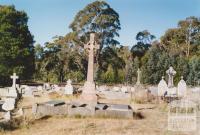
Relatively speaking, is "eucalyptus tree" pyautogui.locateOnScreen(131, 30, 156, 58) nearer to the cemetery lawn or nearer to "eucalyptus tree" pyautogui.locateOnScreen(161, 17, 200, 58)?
"eucalyptus tree" pyautogui.locateOnScreen(161, 17, 200, 58)

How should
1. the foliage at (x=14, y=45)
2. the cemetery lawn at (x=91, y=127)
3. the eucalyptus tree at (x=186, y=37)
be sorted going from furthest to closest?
1. the eucalyptus tree at (x=186, y=37)
2. the foliage at (x=14, y=45)
3. the cemetery lawn at (x=91, y=127)

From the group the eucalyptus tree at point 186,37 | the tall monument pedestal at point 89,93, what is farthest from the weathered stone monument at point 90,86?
the eucalyptus tree at point 186,37

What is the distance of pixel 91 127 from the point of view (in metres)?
11.6

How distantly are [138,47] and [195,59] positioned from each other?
14.0 metres

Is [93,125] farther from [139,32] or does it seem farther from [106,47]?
[139,32]

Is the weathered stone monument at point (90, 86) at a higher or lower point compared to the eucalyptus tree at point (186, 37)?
lower

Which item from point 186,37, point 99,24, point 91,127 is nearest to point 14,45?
point 99,24

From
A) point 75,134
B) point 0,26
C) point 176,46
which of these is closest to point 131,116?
point 75,134

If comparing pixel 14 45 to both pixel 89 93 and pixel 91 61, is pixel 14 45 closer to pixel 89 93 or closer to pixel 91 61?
pixel 91 61

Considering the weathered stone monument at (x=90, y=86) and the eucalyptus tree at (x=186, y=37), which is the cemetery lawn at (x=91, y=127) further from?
the eucalyptus tree at (x=186, y=37)

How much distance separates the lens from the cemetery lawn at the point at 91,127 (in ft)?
35.1

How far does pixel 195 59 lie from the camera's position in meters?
48.2

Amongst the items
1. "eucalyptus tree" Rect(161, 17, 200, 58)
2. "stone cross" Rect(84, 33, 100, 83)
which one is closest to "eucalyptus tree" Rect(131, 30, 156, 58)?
"eucalyptus tree" Rect(161, 17, 200, 58)

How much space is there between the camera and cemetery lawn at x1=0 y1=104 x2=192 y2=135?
35.1 feet
